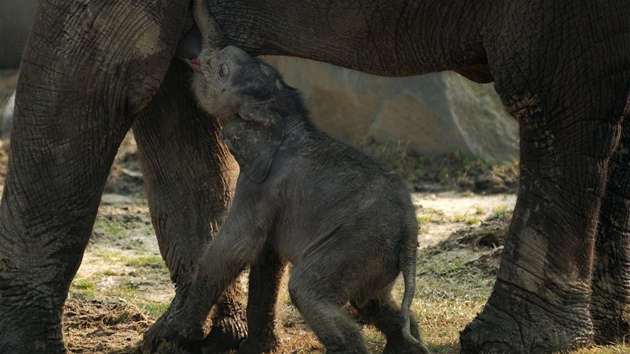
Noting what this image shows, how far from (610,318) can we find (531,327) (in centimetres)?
64

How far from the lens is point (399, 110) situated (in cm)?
1256

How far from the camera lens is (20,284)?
630 cm

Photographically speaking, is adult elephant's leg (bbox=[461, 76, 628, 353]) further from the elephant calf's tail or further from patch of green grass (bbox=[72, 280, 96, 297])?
patch of green grass (bbox=[72, 280, 96, 297])

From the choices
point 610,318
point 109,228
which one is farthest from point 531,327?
point 109,228

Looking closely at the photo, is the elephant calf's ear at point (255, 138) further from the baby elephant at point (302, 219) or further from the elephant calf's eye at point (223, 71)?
the elephant calf's eye at point (223, 71)

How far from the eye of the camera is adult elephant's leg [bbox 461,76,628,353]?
20.3ft

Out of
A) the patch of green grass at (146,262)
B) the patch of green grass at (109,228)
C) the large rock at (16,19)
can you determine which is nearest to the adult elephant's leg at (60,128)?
the patch of green grass at (146,262)

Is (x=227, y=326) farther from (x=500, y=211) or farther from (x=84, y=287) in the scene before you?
(x=500, y=211)

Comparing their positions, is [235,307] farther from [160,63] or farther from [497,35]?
[497,35]

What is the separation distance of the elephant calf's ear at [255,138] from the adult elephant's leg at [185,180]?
1.95 ft

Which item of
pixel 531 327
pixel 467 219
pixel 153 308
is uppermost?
pixel 531 327

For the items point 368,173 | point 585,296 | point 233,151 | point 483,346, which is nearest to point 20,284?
point 233,151

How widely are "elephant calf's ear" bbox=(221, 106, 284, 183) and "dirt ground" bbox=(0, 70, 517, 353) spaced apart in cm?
74

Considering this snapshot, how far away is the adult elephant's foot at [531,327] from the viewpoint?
6.27 metres
